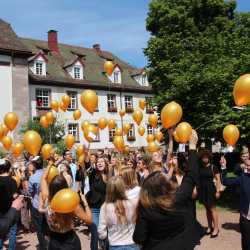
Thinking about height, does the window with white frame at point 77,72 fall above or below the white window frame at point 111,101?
above

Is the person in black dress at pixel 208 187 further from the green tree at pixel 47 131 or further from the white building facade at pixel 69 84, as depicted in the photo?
the white building facade at pixel 69 84

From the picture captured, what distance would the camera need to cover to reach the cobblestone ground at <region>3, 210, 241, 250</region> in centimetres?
762

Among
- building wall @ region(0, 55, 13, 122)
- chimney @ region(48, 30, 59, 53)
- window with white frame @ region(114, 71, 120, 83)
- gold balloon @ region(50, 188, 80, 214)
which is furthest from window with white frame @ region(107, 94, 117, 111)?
gold balloon @ region(50, 188, 80, 214)

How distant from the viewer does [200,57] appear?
49.3 ft

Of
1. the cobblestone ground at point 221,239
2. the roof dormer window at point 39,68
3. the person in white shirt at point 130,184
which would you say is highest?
the roof dormer window at point 39,68

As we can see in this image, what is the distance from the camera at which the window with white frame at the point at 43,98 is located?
30.3 m

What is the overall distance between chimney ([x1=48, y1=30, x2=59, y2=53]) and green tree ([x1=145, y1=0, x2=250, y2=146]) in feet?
58.3

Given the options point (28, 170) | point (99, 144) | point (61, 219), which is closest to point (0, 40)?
point (99, 144)

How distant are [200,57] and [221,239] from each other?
8.52 meters

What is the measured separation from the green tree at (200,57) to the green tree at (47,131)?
26.3 feet

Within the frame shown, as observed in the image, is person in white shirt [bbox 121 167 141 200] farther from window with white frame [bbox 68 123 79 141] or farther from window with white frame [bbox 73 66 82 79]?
window with white frame [bbox 73 66 82 79]

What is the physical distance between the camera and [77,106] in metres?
33.1

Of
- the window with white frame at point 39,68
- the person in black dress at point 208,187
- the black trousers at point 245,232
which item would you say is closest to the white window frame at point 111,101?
the window with white frame at point 39,68

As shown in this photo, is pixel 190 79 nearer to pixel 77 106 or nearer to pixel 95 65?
pixel 77 106
